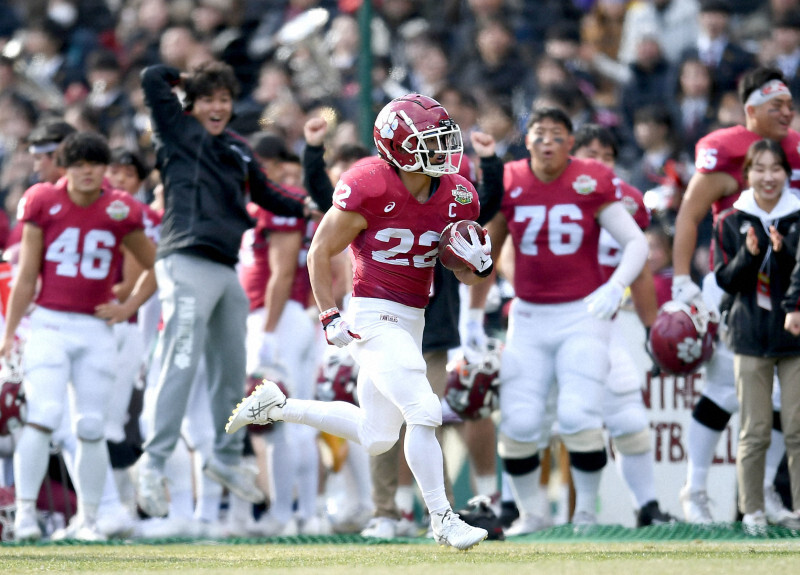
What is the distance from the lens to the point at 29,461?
7570mm

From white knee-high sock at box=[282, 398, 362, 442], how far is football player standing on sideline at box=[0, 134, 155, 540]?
176cm

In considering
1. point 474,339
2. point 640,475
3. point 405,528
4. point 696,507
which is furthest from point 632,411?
point 405,528

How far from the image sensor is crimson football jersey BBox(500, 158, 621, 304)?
7.62 metres

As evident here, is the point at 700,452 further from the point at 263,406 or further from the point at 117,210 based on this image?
the point at 117,210

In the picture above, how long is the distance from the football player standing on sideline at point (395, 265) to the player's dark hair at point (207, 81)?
5.87ft

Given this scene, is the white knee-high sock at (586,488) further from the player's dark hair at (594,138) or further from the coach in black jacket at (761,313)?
the player's dark hair at (594,138)

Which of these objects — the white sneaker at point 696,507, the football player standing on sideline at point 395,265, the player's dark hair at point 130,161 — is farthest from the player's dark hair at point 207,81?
the white sneaker at point 696,507

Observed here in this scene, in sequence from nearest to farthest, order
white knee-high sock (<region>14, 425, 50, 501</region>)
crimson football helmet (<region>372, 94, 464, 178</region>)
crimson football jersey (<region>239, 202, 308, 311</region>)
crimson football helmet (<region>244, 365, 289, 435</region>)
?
crimson football helmet (<region>372, 94, 464, 178</region>) → white knee-high sock (<region>14, 425, 50, 501</region>) → crimson football helmet (<region>244, 365, 289, 435</region>) → crimson football jersey (<region>239, 202, 308, 311</region>)

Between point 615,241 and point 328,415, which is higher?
point 615,241

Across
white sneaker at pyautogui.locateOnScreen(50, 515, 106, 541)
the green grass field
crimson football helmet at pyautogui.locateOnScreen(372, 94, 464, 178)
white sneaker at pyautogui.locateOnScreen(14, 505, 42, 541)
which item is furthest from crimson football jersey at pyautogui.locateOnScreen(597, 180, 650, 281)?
white sneaker at pyautogui.locateOnScreen(14, 505, 42, 541)

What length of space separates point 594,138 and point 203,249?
2526mm

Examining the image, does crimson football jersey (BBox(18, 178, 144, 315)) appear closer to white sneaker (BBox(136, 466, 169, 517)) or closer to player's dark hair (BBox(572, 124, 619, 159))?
white sneaker (BBox(136, 466, 169, 517))

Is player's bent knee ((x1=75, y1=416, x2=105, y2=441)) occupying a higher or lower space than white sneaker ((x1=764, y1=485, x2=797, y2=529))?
higher

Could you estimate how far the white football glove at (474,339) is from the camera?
7.93 m
